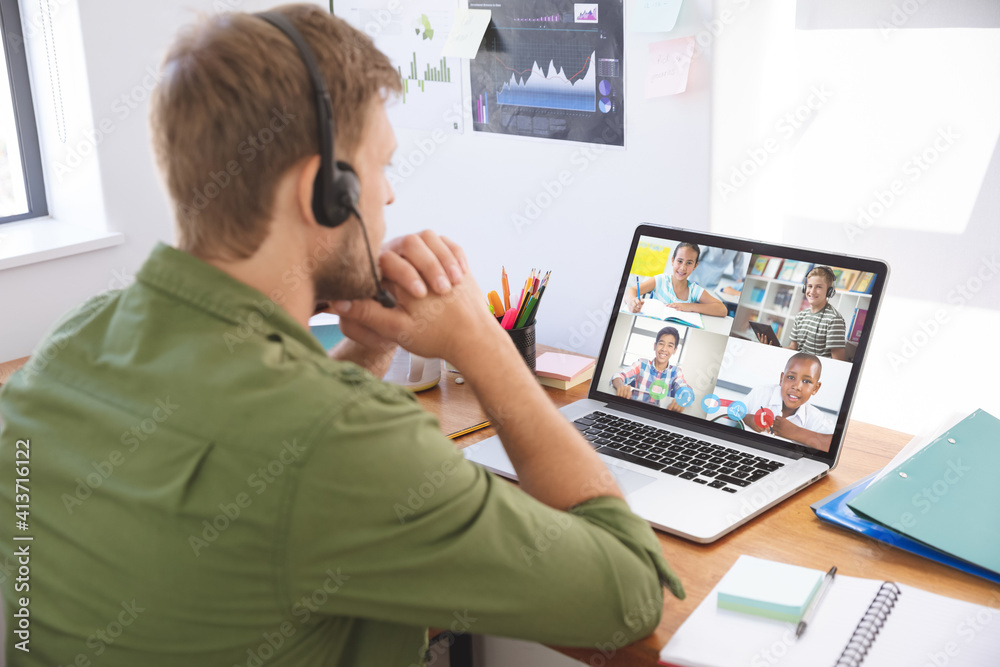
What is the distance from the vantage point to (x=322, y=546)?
0.66 m

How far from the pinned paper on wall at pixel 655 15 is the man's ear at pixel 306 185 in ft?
2.88

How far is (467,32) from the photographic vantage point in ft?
5.78

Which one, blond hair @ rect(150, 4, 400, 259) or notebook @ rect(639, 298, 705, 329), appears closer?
blond hair @ rect(150, 4, 400, 259)

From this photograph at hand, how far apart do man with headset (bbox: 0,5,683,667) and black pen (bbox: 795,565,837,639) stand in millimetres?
111

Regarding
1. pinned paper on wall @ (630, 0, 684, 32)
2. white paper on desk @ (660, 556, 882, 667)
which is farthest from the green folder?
pinned paper on wall @ (630, 0, 684, 32)

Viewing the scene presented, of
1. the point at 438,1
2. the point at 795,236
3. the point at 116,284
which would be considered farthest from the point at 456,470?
the point at 116,284

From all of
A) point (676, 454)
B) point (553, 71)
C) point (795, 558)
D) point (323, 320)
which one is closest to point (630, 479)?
point (676, 454)

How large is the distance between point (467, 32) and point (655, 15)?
0.44m

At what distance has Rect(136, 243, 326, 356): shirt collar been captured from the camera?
74 cm

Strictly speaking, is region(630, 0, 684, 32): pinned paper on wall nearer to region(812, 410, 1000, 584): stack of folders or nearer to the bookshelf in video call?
the bookshelf in video call

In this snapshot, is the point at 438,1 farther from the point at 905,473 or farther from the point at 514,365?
the point at 905,473

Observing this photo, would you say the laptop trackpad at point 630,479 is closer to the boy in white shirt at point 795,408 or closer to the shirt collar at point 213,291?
the boy in white shirt at point 795,408

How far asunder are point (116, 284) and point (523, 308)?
1159mm

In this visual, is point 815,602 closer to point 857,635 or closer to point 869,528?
point 857,635
